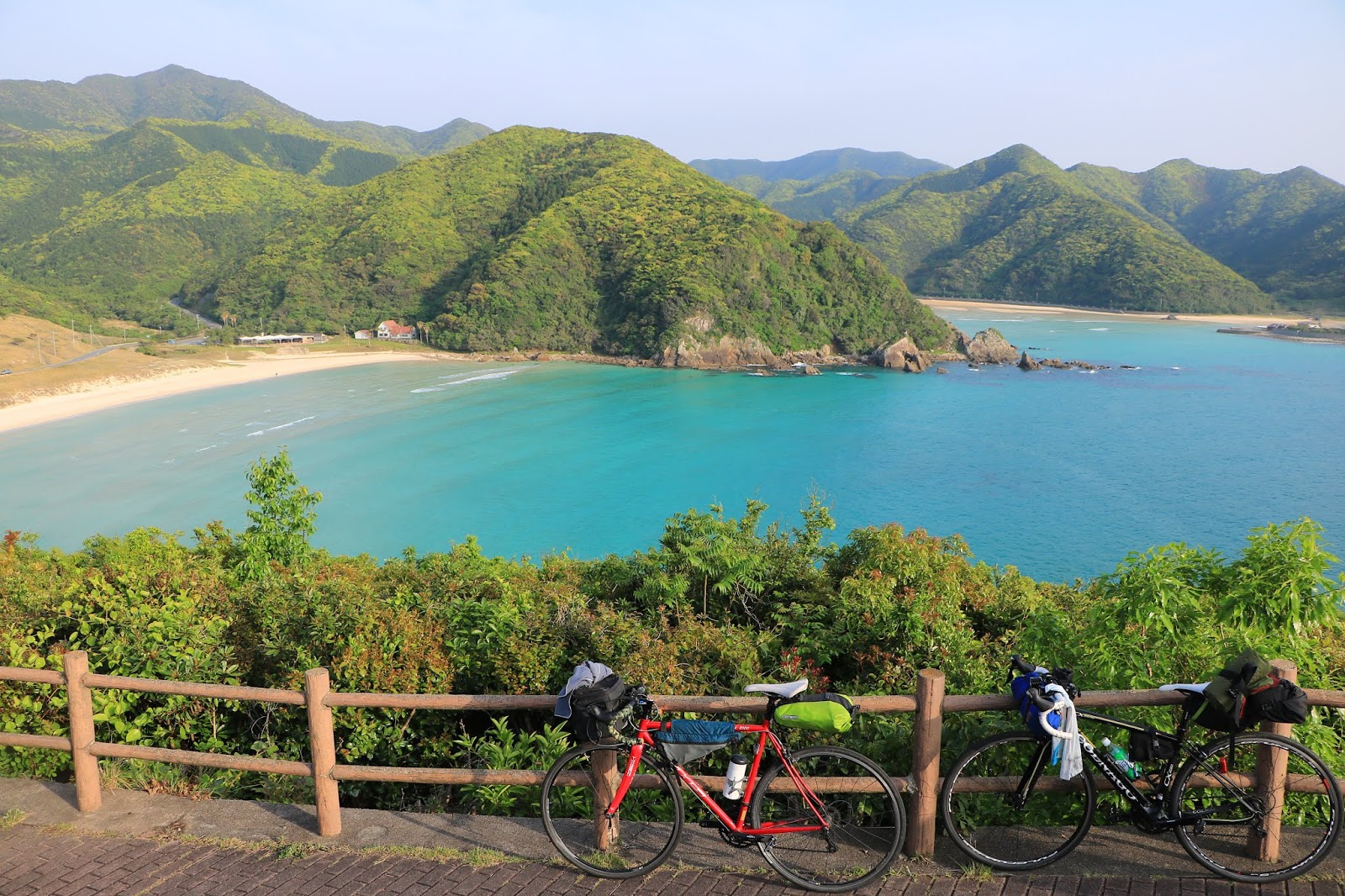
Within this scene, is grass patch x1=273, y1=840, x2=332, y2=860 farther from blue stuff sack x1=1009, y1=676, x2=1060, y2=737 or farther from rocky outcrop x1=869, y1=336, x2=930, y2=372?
rocky outcrop x1=869, y1=336, x2=930, y2=372

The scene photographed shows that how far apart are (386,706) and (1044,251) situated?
164 m

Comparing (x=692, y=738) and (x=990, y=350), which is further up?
(x=692, y=738)

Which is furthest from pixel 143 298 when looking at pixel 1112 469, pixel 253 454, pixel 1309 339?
pixel 1309 339

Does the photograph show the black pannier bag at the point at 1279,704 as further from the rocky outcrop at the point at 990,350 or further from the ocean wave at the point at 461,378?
the rocky outcrop at the point at 990,350

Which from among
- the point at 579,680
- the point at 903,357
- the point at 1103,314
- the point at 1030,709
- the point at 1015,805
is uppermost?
the point at 1103,314

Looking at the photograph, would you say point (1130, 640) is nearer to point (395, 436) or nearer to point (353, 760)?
point (353, 760)

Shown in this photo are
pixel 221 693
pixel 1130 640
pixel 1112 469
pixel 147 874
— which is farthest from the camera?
pixel 1112 469

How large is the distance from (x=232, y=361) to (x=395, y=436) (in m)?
39.7

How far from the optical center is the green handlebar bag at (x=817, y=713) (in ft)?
11.8

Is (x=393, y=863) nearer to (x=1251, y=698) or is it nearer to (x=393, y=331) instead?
(x=1251, y=698)

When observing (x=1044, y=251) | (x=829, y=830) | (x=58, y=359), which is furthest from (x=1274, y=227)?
(x=58, y=359)

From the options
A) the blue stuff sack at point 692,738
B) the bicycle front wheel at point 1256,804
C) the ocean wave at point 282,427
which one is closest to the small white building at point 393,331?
the ocean wave at point 282,427

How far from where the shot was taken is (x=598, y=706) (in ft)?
12.2

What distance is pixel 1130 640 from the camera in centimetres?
483
